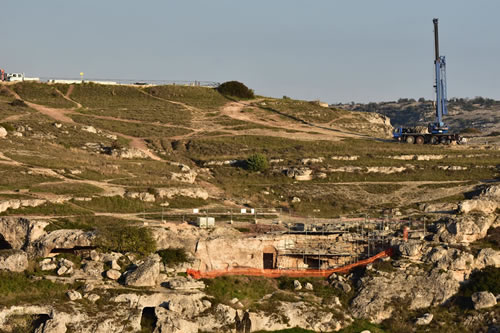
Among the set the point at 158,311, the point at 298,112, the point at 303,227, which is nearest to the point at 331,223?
the point at 303,227

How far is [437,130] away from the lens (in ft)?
312

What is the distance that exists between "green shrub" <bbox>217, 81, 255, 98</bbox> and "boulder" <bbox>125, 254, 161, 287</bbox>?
82.6 m

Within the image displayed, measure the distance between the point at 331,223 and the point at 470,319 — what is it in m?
14.7

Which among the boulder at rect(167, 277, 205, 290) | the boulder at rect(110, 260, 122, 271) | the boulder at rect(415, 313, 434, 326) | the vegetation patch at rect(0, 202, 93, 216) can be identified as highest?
the vegetation patch at rect(0, 202, 93, 216)

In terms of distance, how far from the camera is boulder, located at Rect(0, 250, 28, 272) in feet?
134

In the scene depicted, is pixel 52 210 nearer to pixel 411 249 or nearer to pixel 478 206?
pixel 411 249

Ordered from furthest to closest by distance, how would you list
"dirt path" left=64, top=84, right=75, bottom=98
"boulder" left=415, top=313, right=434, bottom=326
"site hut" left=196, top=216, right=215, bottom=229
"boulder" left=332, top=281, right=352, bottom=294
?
"dirt path" left=64, top=84, right=75, bottom=98, "site hut" left=196, top=216, right=215, bottom=229, "boulder" left=332, top=281, right=352, bottom=294, "boulder" left=415, top=313, right=434, bottom=326

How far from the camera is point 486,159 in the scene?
82.2 meters

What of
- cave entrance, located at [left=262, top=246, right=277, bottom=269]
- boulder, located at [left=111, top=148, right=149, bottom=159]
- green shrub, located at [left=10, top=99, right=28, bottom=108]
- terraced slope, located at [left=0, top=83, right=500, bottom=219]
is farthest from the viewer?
green shrub, located at [left=10, top=99, right=28, bottom=108]

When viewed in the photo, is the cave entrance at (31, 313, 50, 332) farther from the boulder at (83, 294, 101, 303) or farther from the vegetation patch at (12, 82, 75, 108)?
the vegetation patch at (12, 82, 75, 108)

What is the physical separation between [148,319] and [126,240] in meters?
7.74

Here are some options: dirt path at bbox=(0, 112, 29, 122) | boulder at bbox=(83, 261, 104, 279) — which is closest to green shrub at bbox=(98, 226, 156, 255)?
boulder at bbox=(83, 261, 104, 279)

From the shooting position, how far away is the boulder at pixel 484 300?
42.6 metres

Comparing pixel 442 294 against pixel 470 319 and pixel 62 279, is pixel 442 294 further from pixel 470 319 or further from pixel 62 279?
pixel 62 279
